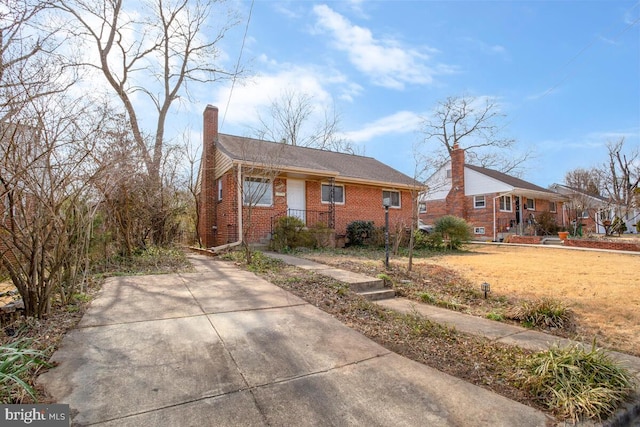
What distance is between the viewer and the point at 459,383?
105 inches

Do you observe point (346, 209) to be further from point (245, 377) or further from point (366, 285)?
point (245, 377)

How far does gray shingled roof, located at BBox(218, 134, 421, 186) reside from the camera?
10852 mm

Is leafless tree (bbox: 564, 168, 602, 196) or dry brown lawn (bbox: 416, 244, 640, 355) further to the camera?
leafless tree (bbox: 564, 168, 602, 196)

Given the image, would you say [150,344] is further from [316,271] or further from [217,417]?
[316,271]

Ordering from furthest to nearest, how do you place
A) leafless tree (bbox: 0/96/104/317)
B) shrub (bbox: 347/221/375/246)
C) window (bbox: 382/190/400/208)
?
window (bbox: 382/190/400/208) < shrub (bbox: 347/221/375/246) < leafless tree (bbox: 0/96/104/317)

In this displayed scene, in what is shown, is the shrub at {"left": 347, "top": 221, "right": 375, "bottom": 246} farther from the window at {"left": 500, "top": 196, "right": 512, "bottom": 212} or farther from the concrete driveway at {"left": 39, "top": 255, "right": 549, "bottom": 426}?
the window at {"left": 500, "top": 196, "right": 512, "bottom": 212}

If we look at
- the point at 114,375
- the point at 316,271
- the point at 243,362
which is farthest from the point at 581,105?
the point at 114,375

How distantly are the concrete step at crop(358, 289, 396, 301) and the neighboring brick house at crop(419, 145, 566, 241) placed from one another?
15.9 m

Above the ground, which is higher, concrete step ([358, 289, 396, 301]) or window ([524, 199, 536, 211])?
window ([524, 199, 536, 211])

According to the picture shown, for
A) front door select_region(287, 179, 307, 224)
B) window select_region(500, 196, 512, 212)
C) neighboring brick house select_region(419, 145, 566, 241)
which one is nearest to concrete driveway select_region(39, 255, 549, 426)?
front door select_region(287, 179, 307, 224)

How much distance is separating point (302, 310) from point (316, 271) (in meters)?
2.43

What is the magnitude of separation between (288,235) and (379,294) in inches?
237

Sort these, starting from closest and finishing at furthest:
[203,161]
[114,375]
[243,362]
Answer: [114,375] < [243,362] < [203,161]

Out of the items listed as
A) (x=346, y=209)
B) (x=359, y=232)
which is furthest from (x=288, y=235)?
(x=346, y=209)
